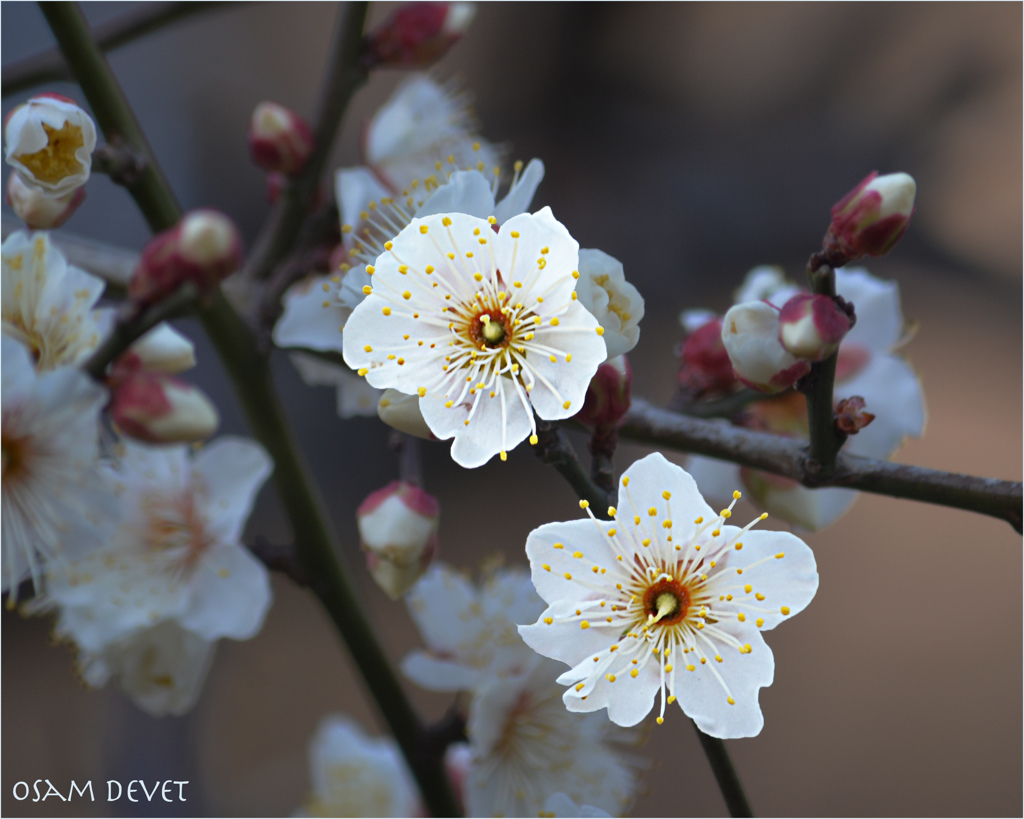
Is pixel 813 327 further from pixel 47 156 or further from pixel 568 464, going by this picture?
pixel 47 156

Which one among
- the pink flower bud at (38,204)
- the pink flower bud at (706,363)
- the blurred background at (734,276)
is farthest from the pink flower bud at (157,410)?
the blurred background at (734,276)

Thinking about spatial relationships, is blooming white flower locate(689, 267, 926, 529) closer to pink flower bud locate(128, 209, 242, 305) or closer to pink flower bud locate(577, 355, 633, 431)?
pink flower bud locate(577, 355, 633, 431)

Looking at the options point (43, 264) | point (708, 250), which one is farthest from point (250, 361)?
point (708, 250)

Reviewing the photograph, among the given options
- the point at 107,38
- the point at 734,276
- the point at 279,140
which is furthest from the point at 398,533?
the point at 734,276

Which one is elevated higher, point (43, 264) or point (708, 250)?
point (43, 264)

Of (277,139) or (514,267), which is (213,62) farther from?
(514,267)

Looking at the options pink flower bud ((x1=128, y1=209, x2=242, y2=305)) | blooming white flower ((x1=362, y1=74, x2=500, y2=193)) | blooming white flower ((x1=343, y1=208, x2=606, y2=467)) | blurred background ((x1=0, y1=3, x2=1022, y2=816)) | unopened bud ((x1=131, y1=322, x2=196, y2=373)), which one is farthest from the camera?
blurred background ((x1=0, y1=3, x2=1022, y2=816))

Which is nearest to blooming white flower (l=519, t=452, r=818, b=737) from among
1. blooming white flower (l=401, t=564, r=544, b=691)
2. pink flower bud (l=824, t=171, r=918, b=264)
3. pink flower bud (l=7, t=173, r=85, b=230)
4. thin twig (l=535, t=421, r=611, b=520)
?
thin twig (l=535, t=421, r=611, b=520)
